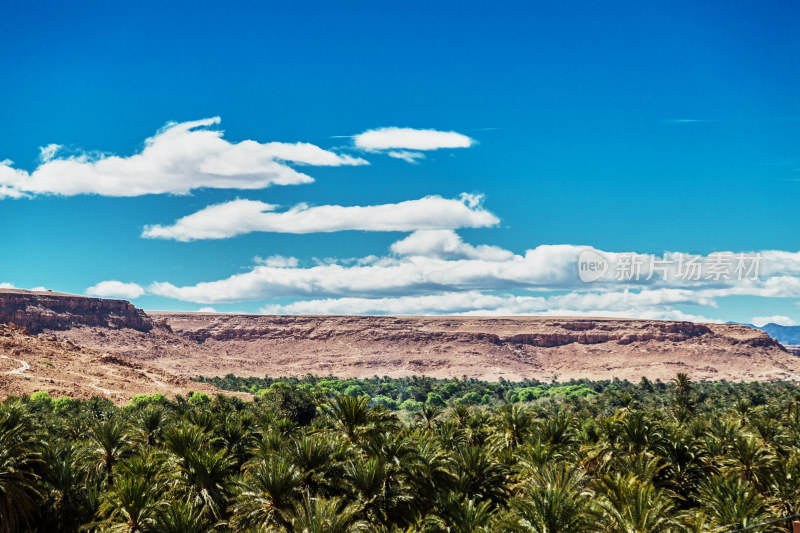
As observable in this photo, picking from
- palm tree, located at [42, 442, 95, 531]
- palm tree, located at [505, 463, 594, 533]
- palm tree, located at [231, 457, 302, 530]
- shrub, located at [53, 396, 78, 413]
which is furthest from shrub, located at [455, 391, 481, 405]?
palm tree, located at [505, 463, 594, 533]

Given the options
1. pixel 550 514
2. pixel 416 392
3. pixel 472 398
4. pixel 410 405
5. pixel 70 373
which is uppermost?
pixel 550 514

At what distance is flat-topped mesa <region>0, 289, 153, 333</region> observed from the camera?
172750mm

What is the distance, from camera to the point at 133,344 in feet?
604

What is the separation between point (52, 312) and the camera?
183250 millimetres

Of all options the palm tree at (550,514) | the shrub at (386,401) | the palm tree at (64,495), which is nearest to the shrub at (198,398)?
the shrub at (386,401)

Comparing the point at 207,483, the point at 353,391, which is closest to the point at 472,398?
the point at 353,391

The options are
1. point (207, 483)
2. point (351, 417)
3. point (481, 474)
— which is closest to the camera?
point (207, 483)

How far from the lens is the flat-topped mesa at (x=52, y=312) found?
17275 cm

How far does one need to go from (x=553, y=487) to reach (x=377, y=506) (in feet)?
23.6

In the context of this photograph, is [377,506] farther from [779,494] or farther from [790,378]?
[790,378]

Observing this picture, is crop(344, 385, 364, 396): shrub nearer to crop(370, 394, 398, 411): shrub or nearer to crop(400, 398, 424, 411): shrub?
crop(370, 394, 398, 411): shrub

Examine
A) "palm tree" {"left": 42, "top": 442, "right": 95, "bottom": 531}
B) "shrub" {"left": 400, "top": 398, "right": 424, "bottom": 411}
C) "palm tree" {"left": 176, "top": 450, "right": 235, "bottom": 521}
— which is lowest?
"shrub" {"left": 400, "top": 398, "right": 424, "bottom": 411}

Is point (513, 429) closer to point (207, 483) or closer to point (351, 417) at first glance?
point (351, 417)

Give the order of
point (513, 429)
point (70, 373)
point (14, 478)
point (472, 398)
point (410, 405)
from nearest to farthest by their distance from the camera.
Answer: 1. point (14, 478)
2. point (513, 429)
3. point (70, 373)
4. point (410, 405)
5. point (472, 398)
